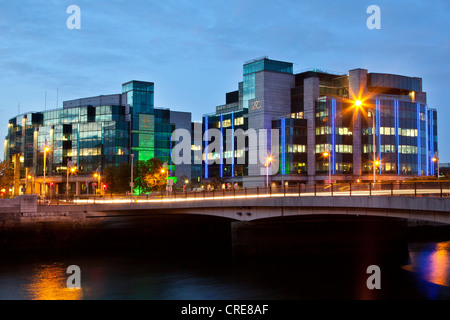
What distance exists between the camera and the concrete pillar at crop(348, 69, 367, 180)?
110m

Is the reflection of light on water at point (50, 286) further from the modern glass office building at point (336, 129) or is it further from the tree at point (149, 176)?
the modern glass office building at point (336, 129)

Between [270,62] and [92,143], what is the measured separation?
158 ft

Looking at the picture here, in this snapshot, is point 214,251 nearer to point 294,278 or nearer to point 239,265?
point 239,265

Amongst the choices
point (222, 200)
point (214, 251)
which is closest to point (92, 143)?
point (214, 251)

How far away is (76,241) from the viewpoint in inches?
2073

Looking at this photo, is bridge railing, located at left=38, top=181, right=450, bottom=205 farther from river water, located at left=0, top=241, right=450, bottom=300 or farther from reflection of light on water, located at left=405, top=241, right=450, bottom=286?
reflection of light on water, located at left=405, top=241, right=450, bottom=286

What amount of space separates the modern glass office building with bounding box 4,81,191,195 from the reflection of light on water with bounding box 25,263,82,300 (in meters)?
88.0

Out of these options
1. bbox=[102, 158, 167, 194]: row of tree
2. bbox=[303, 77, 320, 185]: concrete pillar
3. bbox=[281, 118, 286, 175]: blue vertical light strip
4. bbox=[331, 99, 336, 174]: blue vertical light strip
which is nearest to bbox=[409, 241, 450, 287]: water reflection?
bbox=[331, 99, 336, 174]: blue vertical light strip

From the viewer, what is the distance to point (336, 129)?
109m

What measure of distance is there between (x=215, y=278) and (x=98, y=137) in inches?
3904

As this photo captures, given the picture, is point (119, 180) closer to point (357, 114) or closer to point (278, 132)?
point (278, 132)

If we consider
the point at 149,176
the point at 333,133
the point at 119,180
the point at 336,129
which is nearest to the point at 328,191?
the point at 149,176

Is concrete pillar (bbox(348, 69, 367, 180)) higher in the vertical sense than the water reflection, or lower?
higher
